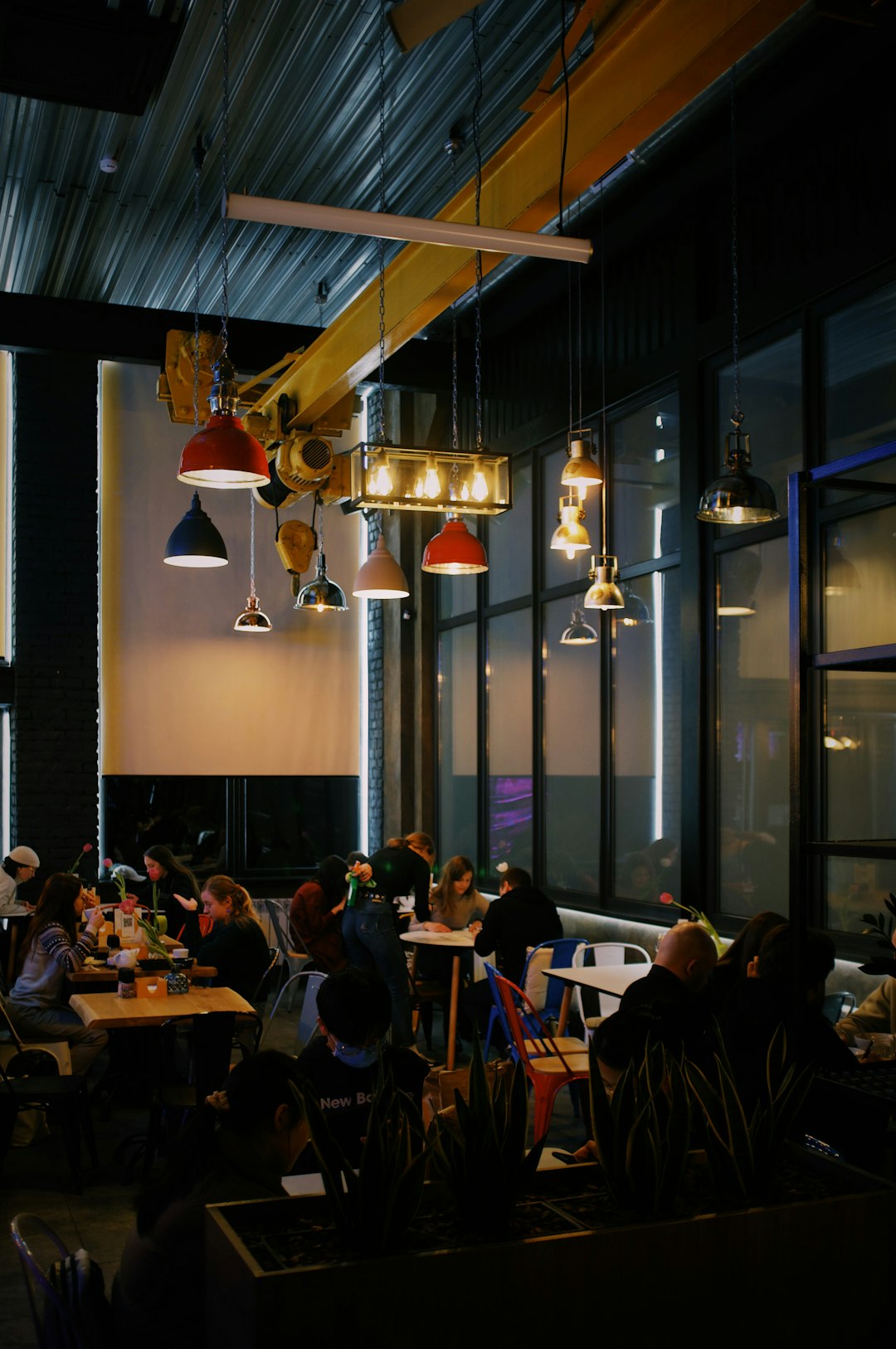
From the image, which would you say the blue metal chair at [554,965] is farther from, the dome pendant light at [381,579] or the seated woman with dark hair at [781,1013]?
the seated woman with dark hair at [781,1013]

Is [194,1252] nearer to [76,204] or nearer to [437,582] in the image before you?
[76,204]

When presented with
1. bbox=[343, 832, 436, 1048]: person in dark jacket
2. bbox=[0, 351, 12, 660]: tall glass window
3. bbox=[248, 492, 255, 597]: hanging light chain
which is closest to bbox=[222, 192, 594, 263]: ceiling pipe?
bbox=[343, 832, 436, 1048]: person in dark jacket

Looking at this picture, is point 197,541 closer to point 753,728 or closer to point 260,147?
point 260,147

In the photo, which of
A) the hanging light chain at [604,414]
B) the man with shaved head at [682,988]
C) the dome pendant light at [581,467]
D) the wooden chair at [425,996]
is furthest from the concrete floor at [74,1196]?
the hanging light chain at [604,414]

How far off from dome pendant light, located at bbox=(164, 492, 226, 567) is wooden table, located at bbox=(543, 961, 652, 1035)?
2.86 meters

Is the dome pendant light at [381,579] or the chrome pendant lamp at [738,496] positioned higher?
the chrome pendant lamp at [738,496]

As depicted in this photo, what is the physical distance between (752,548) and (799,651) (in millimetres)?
3967

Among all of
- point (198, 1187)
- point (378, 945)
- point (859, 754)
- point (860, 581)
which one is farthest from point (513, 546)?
point (198, 1187)

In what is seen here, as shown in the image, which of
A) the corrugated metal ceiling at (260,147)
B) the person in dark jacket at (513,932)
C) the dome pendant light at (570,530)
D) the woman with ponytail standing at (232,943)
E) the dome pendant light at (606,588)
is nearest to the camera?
the corrugated metal ceiling at (260,147)

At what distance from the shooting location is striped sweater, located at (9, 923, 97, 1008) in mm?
6332

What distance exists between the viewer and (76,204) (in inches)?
318

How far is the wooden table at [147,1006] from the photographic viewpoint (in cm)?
541

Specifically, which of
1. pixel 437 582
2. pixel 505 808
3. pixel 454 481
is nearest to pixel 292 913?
pixel 505 808

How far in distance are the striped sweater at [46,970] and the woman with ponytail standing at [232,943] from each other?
2.32 ft
